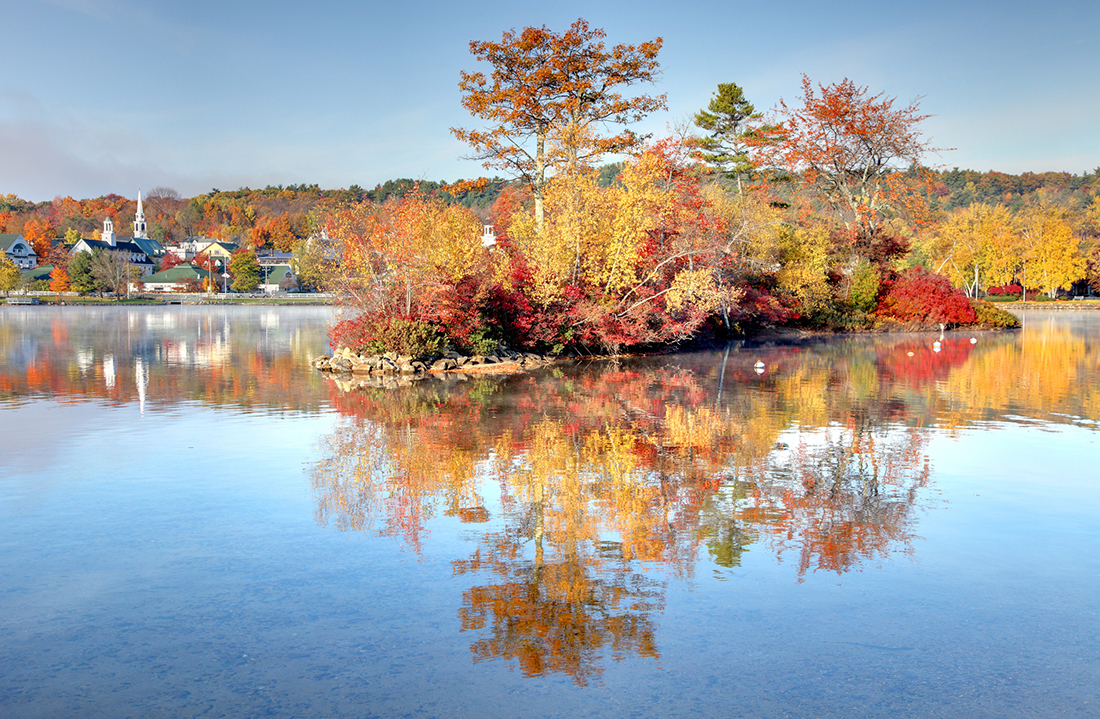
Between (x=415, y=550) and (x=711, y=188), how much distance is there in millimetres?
30127

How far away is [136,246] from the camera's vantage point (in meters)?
130

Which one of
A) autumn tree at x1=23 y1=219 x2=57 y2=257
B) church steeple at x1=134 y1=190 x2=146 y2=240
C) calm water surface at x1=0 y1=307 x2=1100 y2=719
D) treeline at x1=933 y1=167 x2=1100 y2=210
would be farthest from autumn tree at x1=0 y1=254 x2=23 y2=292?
treeline at x1=933 y1=167 x2=1100 y2=210

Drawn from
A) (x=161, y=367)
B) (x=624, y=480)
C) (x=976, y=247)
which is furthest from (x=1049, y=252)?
(x=624, y=480)

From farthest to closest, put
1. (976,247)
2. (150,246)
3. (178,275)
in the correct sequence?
(150,246) → (178,275) → (976,247)

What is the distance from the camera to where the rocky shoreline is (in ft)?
70.8

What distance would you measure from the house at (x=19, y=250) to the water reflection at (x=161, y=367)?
313ft

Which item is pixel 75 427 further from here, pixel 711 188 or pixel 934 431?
pixel 711 188

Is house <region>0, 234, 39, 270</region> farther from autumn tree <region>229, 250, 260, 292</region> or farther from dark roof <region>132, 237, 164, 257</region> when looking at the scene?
autumn tree <region>229, 250, 260, 292</region>

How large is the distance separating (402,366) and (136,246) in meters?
128

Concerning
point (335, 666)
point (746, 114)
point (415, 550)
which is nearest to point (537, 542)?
point (415, 550)

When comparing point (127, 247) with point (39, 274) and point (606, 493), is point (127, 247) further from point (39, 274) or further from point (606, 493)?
point (606, 493)

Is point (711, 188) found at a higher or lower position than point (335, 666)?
higher

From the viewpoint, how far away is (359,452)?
35.3 feet

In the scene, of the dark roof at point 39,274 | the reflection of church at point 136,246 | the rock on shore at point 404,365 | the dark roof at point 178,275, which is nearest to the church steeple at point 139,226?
the reflection of church at point 136,246
